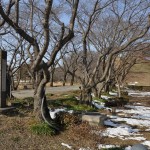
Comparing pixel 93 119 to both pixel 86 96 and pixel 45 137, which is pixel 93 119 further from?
pixel 86 96

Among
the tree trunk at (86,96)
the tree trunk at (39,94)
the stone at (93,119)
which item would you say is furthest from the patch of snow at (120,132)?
the tree trunk at (86,96)

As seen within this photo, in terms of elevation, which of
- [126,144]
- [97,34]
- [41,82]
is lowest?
[126,144]

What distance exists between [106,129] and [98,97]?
13.0 m

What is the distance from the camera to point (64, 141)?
32.7 ft

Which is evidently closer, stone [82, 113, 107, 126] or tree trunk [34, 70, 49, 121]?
tree trunk [34, 70, 49, 121]

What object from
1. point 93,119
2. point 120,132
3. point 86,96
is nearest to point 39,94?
point 93,119

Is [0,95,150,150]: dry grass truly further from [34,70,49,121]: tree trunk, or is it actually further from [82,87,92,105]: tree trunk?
[82,87,92,105]: tree trunk

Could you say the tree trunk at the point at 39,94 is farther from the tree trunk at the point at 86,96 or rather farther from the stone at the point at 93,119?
the tree trunk at the point at 86,96

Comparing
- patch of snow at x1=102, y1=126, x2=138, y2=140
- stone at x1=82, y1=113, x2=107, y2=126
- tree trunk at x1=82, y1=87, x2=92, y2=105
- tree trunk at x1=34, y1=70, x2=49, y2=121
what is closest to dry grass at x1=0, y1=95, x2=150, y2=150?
tree trunk at x1=34, y1=70, x2=49, y2=121

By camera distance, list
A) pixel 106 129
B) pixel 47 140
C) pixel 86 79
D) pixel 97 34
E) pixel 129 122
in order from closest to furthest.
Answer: pixel 47 140 < pixel 106 129 < pixel 129 122 < pixel 86 79 < pixel 97 34

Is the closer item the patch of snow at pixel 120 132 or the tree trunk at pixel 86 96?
the patch of snow at pixel 120 132

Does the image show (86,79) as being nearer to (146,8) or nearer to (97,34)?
(146,8)

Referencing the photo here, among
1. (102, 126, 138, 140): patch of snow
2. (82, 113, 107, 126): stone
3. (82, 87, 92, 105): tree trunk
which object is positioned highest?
(82, 87, 92, 105): tree trunk

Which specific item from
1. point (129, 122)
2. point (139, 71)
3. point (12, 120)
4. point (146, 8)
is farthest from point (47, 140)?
point (139, 71)
